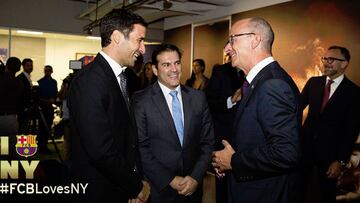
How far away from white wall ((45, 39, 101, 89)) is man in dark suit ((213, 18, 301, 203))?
804cm

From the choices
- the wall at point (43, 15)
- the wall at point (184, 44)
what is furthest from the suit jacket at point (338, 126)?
the wall at point (43, 15)

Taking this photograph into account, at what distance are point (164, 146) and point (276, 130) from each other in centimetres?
95

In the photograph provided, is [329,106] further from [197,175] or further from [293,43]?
[293,43]

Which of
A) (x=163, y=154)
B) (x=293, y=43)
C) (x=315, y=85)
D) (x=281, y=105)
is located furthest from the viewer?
(x=293, y=43)

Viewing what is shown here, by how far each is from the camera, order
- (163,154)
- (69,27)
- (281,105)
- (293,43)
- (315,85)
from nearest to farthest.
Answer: (281,105) < (163,154) < (315,85) < (293,43) < (69,27)

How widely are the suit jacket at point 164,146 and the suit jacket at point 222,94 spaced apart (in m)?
0.95

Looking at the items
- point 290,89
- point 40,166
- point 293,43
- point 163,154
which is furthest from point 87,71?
point 293,43

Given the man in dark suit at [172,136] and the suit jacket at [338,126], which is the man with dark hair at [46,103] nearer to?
the man in dark suit at [172,136]

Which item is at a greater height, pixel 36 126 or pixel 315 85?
pixel 315 85

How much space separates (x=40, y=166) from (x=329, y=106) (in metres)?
2.89

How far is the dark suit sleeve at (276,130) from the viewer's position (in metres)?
1.48

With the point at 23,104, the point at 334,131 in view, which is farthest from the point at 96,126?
the point at 23,104

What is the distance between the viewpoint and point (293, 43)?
16.8ft

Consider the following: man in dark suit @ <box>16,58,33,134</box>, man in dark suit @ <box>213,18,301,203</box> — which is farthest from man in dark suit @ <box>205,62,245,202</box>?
man in dark suit @ <box>16,58,33,134</box>
